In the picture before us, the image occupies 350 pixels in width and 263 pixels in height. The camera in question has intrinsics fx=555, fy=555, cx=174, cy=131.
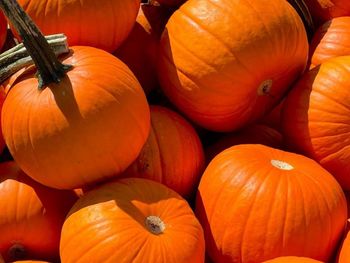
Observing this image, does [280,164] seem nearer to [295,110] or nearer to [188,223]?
[295,110]

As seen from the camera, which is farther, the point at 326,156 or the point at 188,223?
the point at 326,156

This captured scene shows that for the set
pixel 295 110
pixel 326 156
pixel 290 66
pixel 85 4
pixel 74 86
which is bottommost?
pixel 326 156

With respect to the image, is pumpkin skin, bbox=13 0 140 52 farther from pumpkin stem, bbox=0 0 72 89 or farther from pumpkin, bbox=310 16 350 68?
pumpkin, bbox=310 16 350 68

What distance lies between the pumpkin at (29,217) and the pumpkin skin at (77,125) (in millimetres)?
140

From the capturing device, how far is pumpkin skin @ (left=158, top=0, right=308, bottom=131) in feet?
6.93

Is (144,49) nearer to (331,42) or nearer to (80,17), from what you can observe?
(80,17)

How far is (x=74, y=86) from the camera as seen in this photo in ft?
5.93

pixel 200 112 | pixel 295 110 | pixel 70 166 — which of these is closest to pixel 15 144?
pixel 70 166

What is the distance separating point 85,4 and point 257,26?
657 millimetres

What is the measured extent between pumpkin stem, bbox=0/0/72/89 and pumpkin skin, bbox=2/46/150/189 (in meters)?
0.03

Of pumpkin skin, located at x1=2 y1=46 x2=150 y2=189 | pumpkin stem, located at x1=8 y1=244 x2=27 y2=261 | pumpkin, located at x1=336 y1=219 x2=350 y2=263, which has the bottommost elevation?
pumpkin, located at x1=336 y1=219 x2=350 y2=263

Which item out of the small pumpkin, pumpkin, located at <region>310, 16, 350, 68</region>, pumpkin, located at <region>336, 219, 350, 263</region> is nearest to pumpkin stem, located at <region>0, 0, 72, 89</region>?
the small pumpkin

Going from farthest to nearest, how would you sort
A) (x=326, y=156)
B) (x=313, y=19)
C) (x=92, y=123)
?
(x=313, y=19) → (x=326, y=156) → (x=92, y=123)

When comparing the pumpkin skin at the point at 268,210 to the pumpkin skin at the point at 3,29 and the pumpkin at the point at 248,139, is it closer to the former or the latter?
the pumpkin at the point at 248,139
